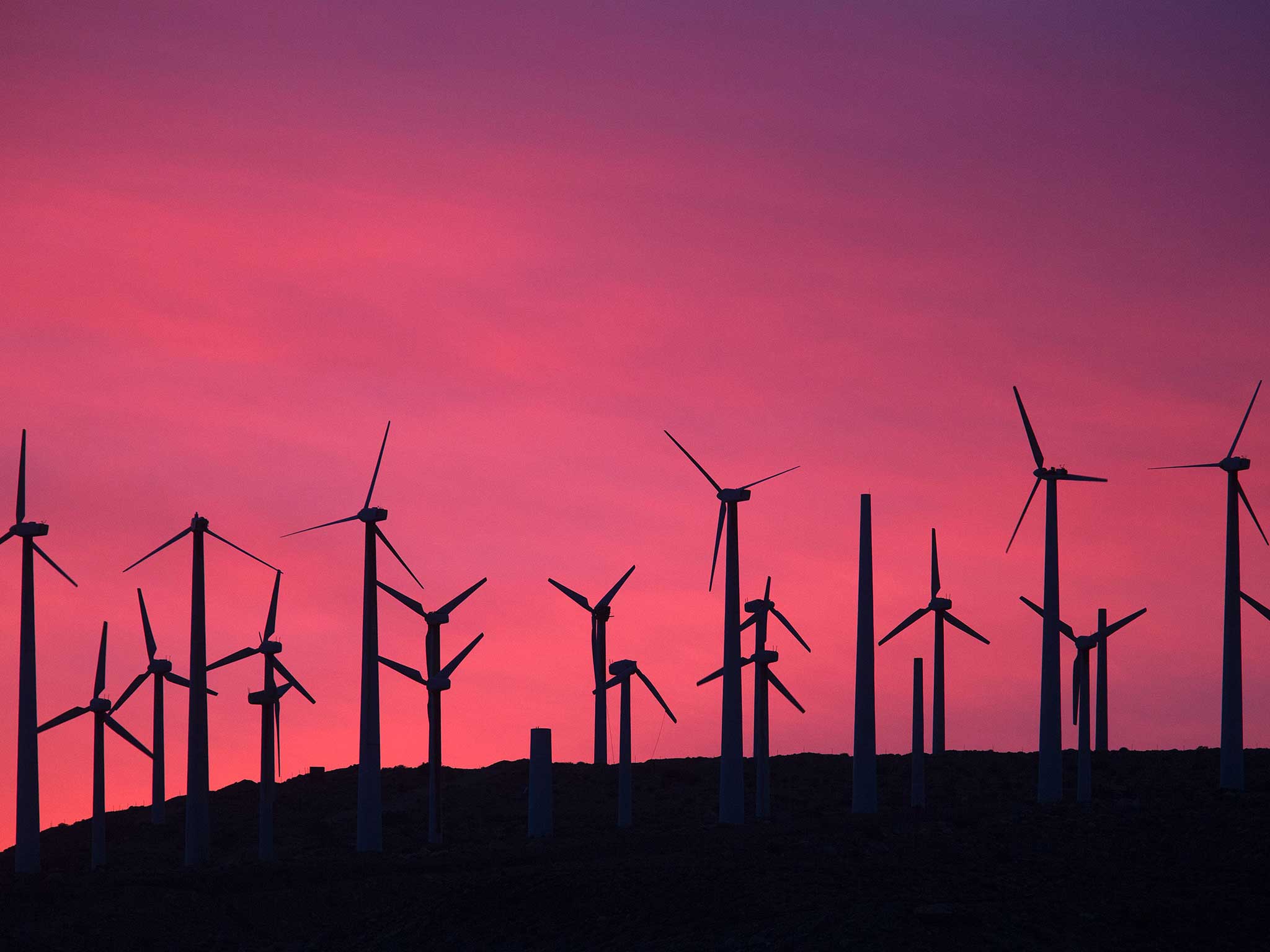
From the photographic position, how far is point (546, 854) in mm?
113000

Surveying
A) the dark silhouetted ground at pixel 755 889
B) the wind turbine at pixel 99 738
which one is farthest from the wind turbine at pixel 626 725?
the wind turbine at pixel 99 738

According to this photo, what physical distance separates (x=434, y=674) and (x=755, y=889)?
44.6 m

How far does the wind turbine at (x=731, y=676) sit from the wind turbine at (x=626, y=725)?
9089 mm

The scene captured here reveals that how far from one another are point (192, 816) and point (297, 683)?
11146 mm

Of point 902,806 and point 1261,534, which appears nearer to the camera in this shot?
point 1261,534

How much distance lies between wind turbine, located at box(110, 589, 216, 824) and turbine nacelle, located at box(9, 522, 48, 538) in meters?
12.4

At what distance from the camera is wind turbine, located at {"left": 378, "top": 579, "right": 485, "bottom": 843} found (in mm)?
133250

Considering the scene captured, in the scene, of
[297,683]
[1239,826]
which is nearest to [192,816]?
[297,683]

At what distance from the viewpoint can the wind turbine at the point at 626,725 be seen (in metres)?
134

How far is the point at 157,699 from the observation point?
156 metres

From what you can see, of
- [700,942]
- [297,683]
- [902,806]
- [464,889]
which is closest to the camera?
[700,942]

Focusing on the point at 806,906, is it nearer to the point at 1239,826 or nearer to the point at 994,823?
the point at 994,823

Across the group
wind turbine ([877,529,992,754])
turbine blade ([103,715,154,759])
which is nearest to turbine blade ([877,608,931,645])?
wind turbine ([877,529,992,754])

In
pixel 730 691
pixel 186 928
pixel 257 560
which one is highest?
pixel 257 560
